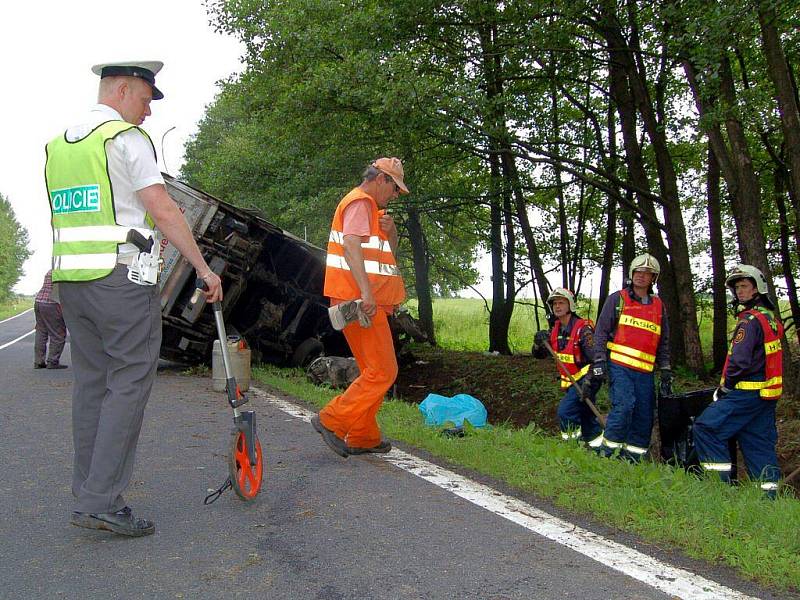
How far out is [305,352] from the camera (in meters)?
11.9

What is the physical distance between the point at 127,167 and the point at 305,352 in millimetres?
8666

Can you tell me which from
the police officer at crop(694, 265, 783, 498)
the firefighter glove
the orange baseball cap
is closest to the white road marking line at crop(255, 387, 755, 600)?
the orange baseball cap

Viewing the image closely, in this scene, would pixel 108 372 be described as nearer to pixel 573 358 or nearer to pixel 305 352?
pixel 573 358

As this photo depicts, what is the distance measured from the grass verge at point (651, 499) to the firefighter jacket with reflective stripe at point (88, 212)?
8.32 ft

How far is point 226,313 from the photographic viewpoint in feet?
35.0

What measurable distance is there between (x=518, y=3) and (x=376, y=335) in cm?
886

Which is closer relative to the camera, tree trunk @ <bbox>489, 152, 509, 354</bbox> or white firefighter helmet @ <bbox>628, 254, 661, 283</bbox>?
white firefighter helmet @ <bbox>628, 254, 661, 283</bbox>

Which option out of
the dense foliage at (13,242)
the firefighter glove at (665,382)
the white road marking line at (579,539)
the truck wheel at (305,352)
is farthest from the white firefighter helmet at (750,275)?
the dense foliage at (13,242)

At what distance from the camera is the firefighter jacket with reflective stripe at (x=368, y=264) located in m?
4.88

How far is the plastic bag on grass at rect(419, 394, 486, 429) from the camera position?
267 inches

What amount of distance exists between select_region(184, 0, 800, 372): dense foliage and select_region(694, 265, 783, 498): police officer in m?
3.02

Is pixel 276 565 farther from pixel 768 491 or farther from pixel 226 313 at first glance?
pixel 226 313

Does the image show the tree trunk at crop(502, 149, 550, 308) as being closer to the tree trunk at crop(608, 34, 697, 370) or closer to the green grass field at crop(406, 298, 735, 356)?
the green grass field at crop(406, 298, 735, 356)

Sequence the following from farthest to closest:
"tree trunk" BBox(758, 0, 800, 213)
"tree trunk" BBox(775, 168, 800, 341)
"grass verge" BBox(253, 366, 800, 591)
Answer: "tree trunk" BBox(775, 168, 800, 341), "tree trunk" BBox(758, 0, 800, 213), "grass verge" BBox(253, 366, 800, 591)
